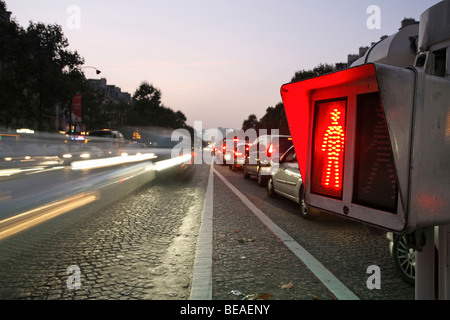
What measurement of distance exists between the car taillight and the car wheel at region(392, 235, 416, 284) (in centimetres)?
212

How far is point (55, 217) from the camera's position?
700 cm

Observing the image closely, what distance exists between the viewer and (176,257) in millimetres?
4590

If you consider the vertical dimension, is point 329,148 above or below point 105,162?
above

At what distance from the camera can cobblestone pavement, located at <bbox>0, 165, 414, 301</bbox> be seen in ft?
11.3

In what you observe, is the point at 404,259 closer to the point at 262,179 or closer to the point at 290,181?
the point at 290,181

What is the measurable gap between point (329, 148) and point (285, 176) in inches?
263

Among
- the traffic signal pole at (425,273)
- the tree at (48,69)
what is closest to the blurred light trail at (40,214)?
the traffic signal pole at (425,273)

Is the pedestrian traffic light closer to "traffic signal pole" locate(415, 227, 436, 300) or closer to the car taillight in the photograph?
the car taillight

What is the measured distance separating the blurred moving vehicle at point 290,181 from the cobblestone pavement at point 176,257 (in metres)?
0.33

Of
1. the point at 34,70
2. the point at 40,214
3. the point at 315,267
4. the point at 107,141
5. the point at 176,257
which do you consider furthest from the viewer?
the point at 34,70

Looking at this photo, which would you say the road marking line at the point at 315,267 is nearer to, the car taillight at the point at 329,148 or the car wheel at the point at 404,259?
the car wheel at the point at 404,259

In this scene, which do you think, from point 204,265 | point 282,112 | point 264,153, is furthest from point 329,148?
point 282,112
